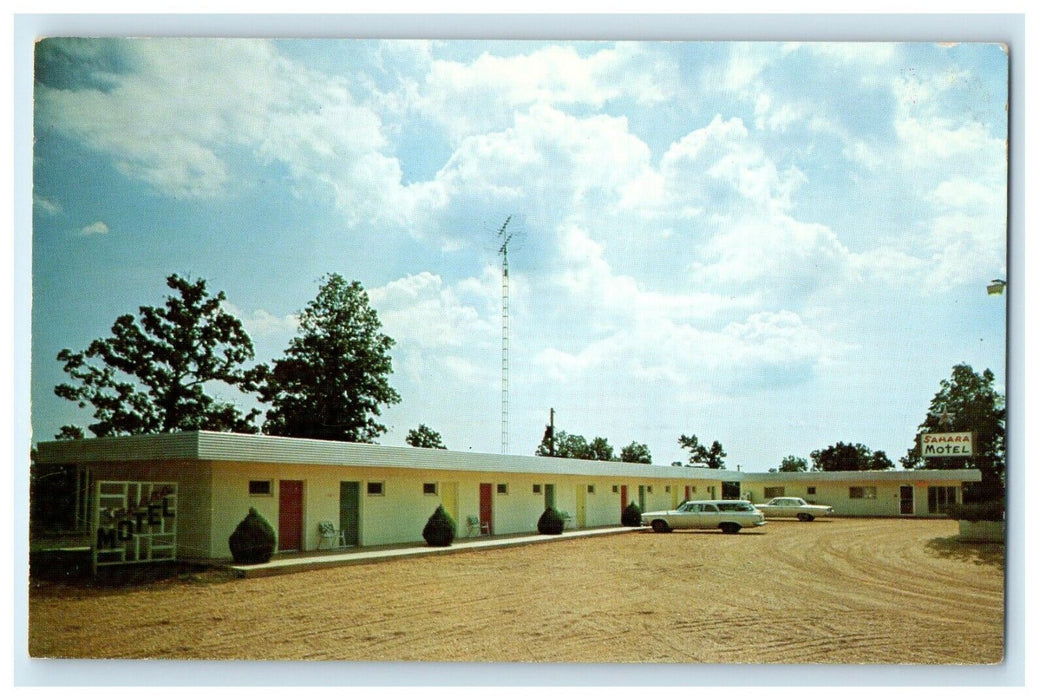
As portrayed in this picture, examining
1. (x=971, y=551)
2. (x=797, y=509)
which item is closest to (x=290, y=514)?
(x=971, y=551)

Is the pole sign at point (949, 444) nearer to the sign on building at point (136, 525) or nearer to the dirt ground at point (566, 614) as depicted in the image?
the dirt ground at point (566, 614)

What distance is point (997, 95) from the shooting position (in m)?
11.6

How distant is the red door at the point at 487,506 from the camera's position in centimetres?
2311

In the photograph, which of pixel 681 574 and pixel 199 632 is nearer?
pixel 199 632

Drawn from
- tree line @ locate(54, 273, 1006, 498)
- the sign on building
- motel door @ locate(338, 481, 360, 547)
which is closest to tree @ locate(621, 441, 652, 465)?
tree line @ locate(54, 273, 1006, 498)

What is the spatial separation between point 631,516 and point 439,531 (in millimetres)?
7646

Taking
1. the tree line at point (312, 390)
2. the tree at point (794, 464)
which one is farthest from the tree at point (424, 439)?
the tree at point (794, 464)

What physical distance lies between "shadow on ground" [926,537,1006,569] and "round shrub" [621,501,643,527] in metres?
9.75

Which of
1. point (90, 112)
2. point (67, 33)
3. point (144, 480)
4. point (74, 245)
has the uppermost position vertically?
point (67, 33)

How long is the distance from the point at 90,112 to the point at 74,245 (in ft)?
6.11

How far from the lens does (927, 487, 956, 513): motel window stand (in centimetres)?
1677

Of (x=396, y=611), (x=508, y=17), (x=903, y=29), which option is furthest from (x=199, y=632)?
(x=903, y=29)

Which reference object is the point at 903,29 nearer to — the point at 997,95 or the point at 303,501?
the point at 997,95

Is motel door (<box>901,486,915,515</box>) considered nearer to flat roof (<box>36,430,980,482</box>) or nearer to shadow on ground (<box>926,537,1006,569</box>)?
flat roof (<box>36,430,980,482</box>)
